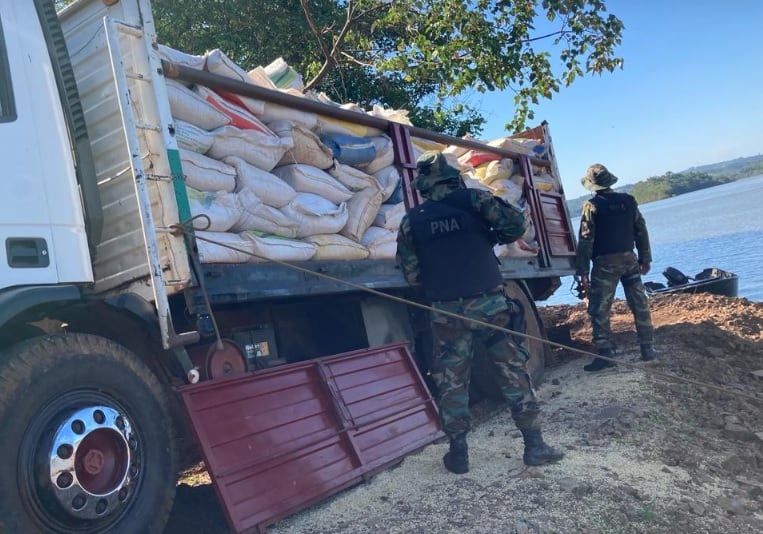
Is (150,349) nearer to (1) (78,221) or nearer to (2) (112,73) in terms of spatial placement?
(1) (78,221)

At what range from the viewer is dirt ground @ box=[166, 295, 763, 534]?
3.07 meters

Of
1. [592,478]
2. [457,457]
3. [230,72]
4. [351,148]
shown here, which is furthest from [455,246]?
[230,72]

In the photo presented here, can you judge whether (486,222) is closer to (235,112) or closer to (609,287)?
(235,112)

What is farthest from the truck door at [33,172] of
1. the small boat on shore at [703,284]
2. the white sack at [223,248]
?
Result: the small boat on shore at [703,284]

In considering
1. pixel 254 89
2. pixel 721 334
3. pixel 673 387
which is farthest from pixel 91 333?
pixel 721 334

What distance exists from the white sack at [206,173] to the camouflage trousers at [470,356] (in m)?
1.40

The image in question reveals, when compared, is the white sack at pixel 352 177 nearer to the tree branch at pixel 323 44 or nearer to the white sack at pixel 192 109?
the white sack at pixel 192 109

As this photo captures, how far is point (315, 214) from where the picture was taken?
3756mm

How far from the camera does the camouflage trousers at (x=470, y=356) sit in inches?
152

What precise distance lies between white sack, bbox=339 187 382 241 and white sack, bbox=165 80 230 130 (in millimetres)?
1013

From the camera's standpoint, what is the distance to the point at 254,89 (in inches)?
141

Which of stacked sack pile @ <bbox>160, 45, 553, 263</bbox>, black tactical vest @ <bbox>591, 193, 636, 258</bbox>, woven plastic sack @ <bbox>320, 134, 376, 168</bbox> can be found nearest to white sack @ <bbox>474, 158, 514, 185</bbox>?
black tactical vest @ <bbox>591, 193, 636, 258</bbox>

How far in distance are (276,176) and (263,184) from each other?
0.22 metres

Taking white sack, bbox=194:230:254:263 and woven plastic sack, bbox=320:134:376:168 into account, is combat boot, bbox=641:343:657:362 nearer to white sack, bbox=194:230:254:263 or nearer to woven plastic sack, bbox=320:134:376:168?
woven plastic sack, bbox=320:134:376:168
